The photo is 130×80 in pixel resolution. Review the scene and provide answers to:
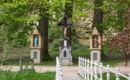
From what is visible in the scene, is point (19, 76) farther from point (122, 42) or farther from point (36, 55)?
point (36, 55)

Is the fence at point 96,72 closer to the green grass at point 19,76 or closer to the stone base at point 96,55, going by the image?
the green grass at point 19,76

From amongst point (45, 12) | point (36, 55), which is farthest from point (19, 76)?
point (36, 55)

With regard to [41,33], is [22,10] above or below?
above

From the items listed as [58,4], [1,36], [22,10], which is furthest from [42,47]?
[1,36]

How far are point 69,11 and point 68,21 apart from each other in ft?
3.07

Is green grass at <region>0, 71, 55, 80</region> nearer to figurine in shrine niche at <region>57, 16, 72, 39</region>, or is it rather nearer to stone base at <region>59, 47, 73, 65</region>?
stone base at <region>59, 47, 73, 65</region>

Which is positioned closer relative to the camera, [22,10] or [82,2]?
[82,2]

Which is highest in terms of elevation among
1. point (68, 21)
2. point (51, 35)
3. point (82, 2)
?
point (82, 2)

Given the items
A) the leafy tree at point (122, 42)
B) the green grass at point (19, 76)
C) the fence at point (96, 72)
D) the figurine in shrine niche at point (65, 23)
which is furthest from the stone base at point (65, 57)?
the leafy tree at point (122, 42)

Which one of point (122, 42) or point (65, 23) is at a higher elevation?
point (65, 23)

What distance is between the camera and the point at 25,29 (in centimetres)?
3008

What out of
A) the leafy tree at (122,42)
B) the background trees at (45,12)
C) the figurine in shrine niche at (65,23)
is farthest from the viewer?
the figurine in shrine niche at (65,23)

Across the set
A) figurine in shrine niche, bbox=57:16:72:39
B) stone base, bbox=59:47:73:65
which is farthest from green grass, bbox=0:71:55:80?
figurine in shrine niche, bbox=57:16:72:39

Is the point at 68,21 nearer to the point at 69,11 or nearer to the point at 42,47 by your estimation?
the point at 69,11
